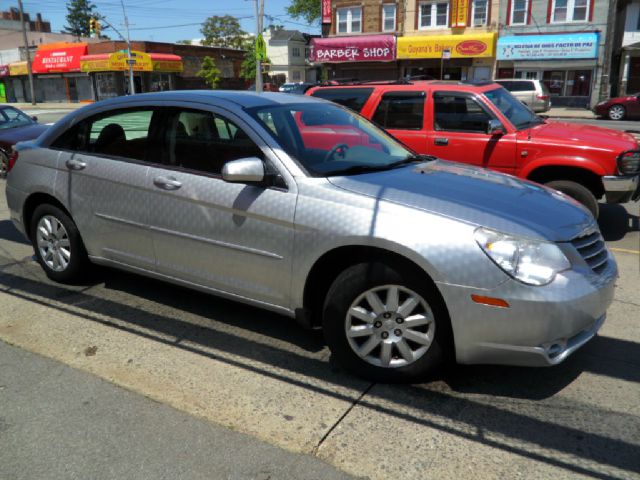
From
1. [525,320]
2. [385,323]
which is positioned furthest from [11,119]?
[525,320]

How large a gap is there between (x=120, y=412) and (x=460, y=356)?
1.88m

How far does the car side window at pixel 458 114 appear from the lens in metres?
6.86

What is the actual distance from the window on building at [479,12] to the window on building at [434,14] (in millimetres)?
1572

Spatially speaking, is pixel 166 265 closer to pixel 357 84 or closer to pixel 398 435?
A: pixel 398 435

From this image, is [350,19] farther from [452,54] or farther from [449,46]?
[452,54]

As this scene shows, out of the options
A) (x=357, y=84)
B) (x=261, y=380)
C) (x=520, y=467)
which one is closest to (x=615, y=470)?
(x=520, y=467)

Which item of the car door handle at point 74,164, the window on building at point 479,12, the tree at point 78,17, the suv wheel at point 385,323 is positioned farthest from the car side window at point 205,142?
the tree at point 78,17

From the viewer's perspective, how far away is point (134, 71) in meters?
48.5

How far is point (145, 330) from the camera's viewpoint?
4.14 meters

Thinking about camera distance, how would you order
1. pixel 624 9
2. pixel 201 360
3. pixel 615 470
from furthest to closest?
pixel 624 9 < pixel 201 360 < pixel 615 470

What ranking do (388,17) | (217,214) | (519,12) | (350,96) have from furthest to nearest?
(388,17) → (519,12) → (350,96) → (217,214)

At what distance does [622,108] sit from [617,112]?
27 centimetres

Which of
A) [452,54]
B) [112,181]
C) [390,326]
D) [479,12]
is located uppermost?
[479,12]

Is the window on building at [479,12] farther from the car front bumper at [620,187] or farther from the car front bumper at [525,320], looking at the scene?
the car front bumper at [525,320]
